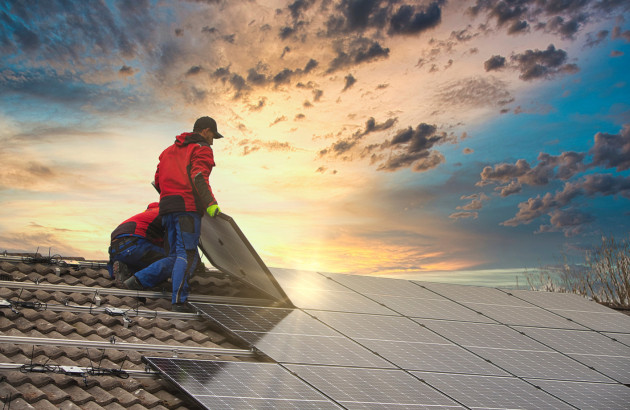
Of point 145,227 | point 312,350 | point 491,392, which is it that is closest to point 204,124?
point 145,227

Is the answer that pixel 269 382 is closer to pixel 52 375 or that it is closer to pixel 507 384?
pixel 52 375

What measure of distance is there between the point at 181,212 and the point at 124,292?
1.45 metres

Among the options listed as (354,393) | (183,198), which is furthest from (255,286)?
(354,393)

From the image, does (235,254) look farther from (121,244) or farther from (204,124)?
(204,124)

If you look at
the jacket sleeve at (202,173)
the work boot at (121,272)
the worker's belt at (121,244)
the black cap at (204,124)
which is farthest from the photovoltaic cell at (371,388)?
the black cap at (204,124)

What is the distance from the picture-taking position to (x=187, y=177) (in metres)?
9.76

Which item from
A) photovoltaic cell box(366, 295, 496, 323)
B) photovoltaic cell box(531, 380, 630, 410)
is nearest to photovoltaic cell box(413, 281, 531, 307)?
photovoltaic cell box(366, 295, 496, 323)

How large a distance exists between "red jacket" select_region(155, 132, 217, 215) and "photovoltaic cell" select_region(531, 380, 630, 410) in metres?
5.48

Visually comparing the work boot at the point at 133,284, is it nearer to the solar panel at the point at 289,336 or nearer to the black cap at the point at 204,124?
the solar panel at the point at 289,336

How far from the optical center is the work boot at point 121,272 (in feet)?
33.5

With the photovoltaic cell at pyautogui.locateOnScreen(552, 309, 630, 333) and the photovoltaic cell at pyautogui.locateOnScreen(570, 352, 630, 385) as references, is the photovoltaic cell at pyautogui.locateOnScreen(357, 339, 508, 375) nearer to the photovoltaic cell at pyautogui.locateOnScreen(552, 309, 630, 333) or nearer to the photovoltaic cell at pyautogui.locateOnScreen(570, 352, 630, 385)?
the photovoltaic cell at pyautogui.locateOnScreen(570, 352, 630, 385)

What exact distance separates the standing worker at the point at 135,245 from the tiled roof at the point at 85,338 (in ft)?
1.10

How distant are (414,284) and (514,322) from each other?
2.14 meters

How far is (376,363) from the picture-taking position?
27.2ft
